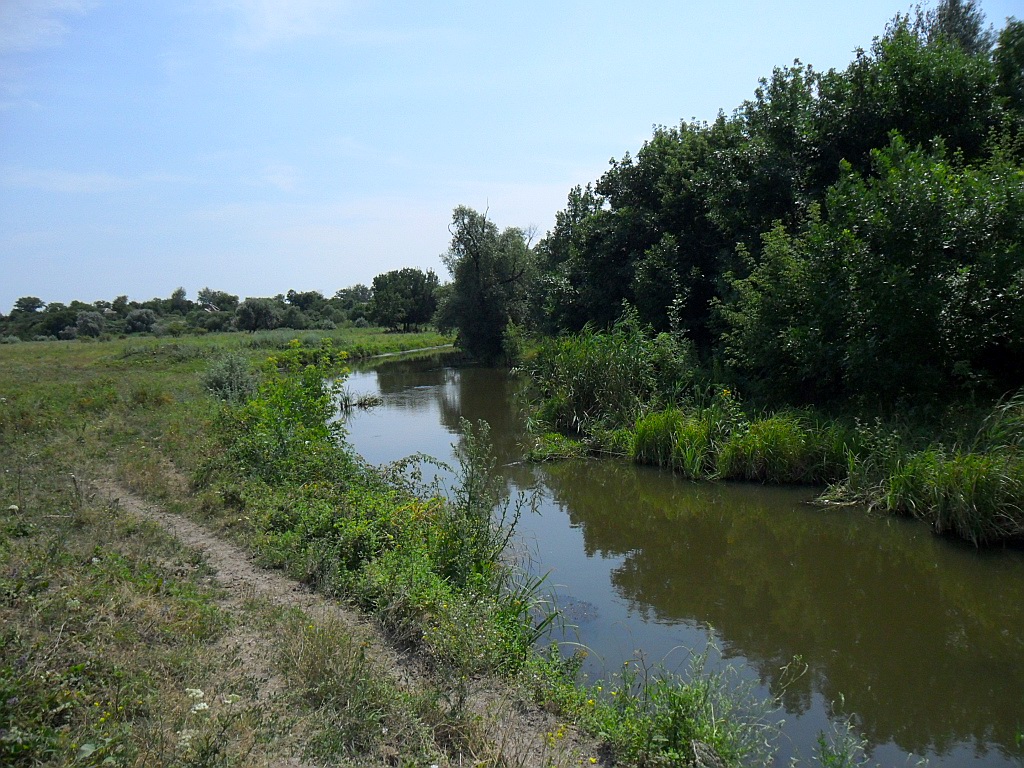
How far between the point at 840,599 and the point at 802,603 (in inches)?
15.8

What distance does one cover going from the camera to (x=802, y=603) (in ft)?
21.5

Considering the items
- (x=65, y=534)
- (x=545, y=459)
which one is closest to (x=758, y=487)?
(x=545, y=459)

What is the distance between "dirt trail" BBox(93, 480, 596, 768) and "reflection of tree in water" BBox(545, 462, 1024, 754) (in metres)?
2.11

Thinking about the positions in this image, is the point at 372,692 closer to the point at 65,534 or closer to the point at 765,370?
the point at 65,534

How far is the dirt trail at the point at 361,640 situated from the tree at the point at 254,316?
183 ft

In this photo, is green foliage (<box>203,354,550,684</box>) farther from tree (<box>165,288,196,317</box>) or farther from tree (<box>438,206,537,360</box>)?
tree (<box>165,288,196,317</box>)

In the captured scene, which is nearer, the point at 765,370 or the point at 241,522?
the point at 241,522

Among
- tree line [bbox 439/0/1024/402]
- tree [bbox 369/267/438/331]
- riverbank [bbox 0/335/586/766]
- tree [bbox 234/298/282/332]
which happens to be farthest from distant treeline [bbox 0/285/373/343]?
riverbank [bbox 0/335/586/766]

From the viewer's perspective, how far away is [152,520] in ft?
24.0

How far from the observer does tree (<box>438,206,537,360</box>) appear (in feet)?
116

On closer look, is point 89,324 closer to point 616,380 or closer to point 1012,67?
point 616,380

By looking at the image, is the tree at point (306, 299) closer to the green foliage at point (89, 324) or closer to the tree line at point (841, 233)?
the green foliage at point (89, 324)

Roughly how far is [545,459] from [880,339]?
6.00 meters

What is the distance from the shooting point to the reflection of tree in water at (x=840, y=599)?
4.84m
